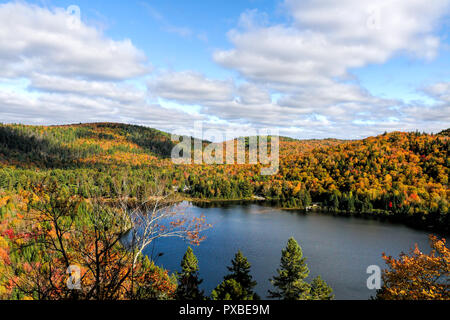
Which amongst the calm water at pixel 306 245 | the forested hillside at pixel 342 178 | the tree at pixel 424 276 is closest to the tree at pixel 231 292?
the tree at pixel 424 276

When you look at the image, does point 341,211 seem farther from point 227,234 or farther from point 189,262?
point 189,262

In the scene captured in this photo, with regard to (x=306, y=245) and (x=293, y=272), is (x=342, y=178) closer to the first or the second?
(x=306, y=245)

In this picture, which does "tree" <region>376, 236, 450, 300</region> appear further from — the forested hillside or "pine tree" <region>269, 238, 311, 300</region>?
the forested hillside

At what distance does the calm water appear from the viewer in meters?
34.7

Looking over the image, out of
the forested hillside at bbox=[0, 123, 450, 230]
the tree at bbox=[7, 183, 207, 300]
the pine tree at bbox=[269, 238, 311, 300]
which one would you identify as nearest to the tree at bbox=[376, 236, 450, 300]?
the tree at bbox=[7, 183, 207, 300]

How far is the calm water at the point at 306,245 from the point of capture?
3472 cm

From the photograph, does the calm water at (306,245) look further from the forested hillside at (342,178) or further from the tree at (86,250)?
the tree at (86,250)

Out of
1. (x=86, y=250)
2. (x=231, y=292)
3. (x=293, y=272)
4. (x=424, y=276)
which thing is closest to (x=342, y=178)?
(x=293, y=272)

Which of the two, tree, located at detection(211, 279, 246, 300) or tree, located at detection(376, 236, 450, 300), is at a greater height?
tree, located at detection(376, 236, 450, 300)

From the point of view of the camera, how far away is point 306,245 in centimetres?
4844
